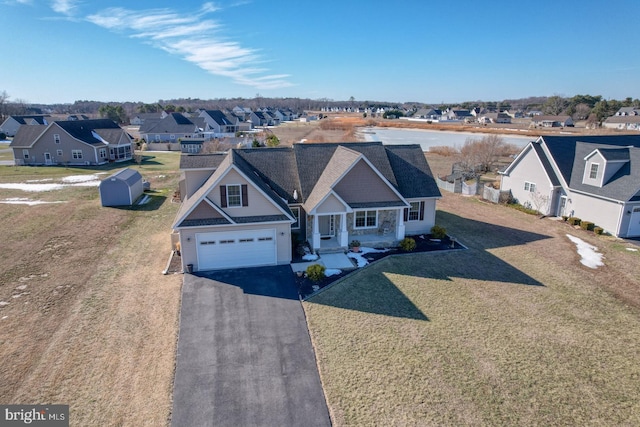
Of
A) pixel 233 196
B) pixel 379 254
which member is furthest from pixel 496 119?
pixel 233 196

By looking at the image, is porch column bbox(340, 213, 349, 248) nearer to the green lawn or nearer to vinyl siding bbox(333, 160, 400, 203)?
vinyl siding bbox(333, 160, 400, 203)

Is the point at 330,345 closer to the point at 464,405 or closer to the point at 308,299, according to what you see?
the point at 308,299

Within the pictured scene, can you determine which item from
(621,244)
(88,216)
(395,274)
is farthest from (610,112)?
(88,216)

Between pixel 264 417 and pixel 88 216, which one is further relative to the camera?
pixel 88 216

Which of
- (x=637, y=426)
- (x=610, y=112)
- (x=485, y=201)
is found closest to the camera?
(x=637, y=426)

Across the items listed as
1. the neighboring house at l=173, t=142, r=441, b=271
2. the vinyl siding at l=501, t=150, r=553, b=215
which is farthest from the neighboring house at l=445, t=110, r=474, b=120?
the neighboring house at l=173, t=142, r=441, b=271

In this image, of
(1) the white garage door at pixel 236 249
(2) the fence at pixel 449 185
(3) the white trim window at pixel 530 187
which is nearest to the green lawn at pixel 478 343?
(1) the white garage door at pixel 236 249
